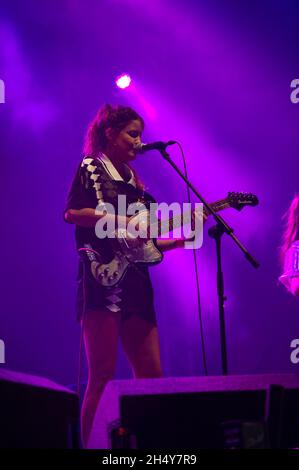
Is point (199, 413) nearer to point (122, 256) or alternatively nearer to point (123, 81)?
point (122, 256)

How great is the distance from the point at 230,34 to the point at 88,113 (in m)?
1.35

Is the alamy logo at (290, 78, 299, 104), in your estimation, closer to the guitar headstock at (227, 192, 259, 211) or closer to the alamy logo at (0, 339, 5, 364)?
the guitar headstock at (227, 192, 259, 211)

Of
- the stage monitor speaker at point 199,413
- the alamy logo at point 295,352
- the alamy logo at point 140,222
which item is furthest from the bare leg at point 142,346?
the alamy logo at point 295,352

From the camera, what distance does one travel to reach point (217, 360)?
4801 millimetres

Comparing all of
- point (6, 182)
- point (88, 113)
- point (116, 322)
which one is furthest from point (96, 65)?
point (116, 322)

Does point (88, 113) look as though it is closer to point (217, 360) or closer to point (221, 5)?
point (221, 5)

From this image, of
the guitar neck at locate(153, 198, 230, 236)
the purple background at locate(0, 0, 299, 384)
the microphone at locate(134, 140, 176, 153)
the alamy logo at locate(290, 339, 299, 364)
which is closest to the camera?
the microphone at locate(134, 140, 176, 153)

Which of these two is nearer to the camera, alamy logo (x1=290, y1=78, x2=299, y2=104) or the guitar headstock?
the guitar headstock

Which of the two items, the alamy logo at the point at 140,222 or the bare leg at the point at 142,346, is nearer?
the bare leg at the point at 142,346

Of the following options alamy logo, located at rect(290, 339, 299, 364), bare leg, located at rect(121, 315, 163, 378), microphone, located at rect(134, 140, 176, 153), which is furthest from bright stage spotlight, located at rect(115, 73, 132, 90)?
alamy logo, located at rect(290, 339, 299, 364)

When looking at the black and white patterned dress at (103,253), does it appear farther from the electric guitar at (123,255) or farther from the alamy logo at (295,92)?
the alamy logo at (295,92)

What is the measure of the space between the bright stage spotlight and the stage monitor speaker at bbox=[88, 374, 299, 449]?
10.4 ft

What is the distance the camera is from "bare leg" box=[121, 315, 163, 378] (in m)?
3.17

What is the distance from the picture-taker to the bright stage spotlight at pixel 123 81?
184 inches
